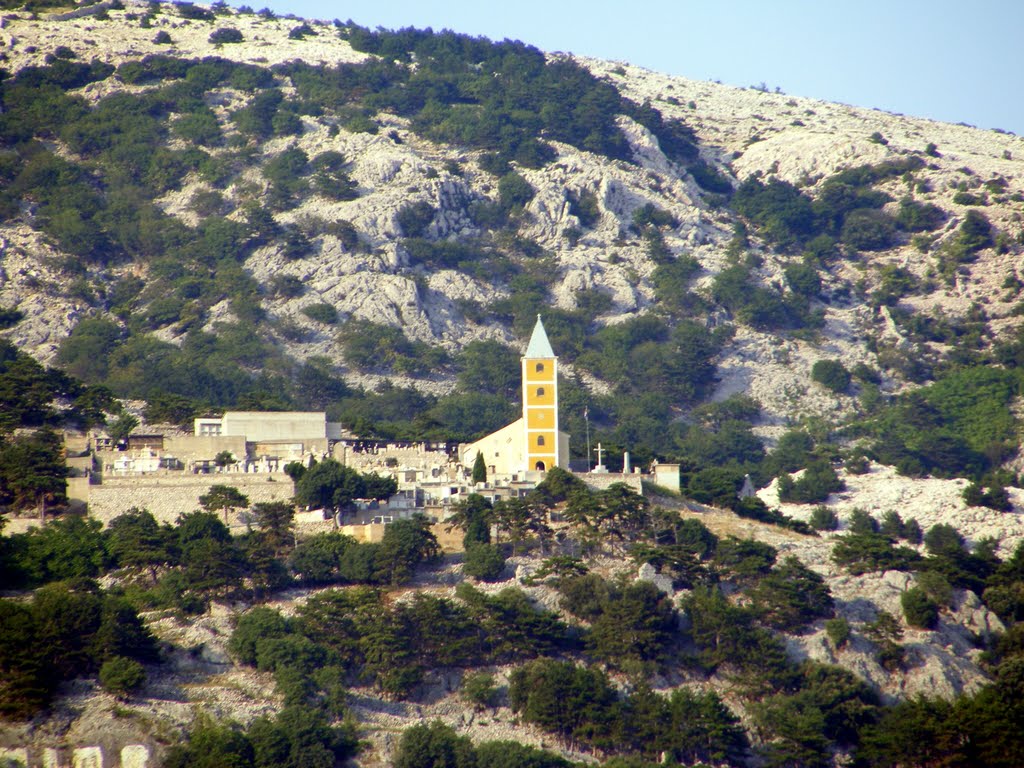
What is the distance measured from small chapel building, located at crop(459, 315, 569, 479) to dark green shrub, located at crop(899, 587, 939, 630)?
46.1ft

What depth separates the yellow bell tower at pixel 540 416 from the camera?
7100 cm

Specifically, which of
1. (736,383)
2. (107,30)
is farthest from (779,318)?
(107,30)

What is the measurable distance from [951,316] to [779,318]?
11.5m

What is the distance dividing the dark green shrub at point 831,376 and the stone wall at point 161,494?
46661mm

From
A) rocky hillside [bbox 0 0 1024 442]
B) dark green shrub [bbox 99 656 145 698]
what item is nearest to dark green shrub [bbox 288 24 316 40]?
rocky hillside [bbox 0 0 1024 442]

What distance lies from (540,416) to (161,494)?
14.9 metres

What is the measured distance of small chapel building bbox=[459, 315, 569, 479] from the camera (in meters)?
71.0

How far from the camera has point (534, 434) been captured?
71.2m

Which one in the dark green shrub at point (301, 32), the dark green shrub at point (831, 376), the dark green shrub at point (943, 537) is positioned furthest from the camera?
the dark green shrub at point (301, 32)

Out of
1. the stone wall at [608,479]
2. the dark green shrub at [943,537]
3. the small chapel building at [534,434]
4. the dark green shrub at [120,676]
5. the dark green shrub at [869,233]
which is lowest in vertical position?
the dark green shrub at [120,676]

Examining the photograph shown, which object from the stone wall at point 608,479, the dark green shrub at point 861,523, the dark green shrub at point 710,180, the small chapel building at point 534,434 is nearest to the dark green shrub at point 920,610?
the stone wall at point 608,479

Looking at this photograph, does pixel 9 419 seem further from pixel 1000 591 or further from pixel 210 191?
pixel 210 191

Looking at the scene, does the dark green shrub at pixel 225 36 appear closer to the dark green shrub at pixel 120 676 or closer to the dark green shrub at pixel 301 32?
the dark green shrub at pixel 301 32

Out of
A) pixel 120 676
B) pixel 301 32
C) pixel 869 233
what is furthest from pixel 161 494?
pixel 301 32
